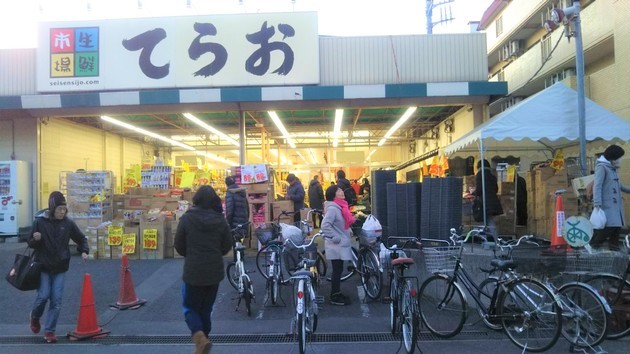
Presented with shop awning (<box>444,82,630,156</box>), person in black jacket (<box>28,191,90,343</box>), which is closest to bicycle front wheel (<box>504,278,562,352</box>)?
shop awning (<box>444,82,630,156</box>)

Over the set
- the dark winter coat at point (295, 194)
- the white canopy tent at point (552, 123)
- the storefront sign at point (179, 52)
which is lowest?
the dark winter coat at point (295, 194)

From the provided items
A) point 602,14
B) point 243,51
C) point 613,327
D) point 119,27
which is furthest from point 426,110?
point 613,327

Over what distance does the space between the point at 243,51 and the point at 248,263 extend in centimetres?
578

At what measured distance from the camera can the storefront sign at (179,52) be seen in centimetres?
1255

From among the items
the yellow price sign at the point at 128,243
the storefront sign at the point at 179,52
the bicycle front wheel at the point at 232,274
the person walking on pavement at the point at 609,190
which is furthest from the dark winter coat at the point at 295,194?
the person walking on pavement at the point at 609,190

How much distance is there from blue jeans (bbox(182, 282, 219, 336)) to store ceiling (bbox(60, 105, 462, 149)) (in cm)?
940

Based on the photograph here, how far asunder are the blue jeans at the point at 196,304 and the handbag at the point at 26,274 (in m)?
2.34

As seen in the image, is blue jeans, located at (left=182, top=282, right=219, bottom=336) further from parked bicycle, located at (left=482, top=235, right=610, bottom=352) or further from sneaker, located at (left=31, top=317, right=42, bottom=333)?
parked bicycle, located at (left=482, top=235, right=610, bottom=352)

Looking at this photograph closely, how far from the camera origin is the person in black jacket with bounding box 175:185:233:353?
4.46m

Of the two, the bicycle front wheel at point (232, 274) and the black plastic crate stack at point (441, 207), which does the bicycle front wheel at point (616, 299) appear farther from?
the bicycle front wheel at point (232, 274)

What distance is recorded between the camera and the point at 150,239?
35.3 feet

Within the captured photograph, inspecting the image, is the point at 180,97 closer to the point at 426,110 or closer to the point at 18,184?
the point at 18,184

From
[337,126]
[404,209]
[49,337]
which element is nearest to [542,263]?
[404,209]

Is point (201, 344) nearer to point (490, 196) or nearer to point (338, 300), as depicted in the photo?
point (338, 300)
